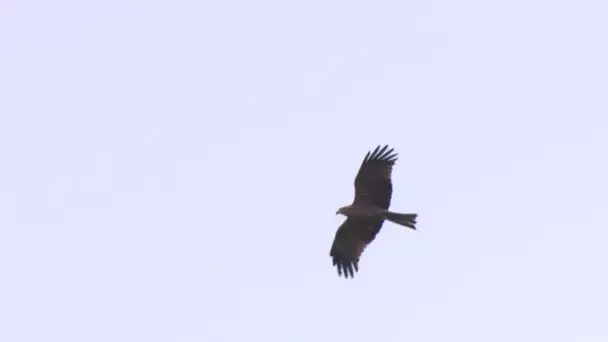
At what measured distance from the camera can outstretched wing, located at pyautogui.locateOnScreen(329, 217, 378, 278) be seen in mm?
27781

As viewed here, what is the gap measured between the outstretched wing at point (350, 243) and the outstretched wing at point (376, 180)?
38.0 inches

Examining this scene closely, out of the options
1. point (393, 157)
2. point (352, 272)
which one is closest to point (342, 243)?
point (352, 272)

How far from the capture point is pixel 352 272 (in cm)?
2862

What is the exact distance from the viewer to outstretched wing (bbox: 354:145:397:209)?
87.9 feet

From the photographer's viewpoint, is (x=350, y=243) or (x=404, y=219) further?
(x=350, y=243)

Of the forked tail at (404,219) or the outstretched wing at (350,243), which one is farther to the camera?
the outstretched wing at (350,243)

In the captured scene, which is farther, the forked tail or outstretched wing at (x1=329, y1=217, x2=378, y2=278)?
outstretched wing at (x1=329, y1=217, x2=378, y2=278)

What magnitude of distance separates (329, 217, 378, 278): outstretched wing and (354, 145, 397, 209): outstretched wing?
96cm

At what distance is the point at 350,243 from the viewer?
28344mm

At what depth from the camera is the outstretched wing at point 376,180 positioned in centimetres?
2678

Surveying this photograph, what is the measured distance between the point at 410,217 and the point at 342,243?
3536mm

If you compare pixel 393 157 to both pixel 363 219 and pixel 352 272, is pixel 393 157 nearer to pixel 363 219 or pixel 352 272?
pixel 363 219

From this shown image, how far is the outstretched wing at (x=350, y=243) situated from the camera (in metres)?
27.8

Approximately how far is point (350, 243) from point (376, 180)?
2.41 m
